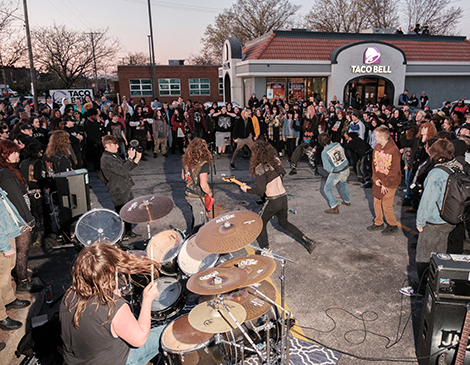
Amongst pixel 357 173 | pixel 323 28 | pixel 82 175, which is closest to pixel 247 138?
pixel 357 173

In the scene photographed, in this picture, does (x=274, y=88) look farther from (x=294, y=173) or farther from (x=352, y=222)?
(x=352, y=222)

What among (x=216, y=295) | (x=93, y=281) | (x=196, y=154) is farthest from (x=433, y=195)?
(x=93, y=281)

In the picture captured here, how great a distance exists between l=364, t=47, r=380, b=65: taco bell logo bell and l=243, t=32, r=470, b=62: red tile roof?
112 cm

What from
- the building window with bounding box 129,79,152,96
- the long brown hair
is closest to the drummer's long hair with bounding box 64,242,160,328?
the long brown hair

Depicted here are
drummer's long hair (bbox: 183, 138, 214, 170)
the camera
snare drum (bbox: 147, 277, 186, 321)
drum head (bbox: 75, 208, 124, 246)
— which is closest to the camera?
snare drum (bbox: 147, 277, 186, 321)

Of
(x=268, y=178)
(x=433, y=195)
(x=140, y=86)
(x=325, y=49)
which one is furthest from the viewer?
(x=140, y=86)

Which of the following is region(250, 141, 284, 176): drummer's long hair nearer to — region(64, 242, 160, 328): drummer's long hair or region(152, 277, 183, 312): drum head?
region(152, 277, 183, 312): drum head

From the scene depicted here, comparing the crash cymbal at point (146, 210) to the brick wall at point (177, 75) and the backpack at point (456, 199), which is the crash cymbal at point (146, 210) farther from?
the brick wall at point (177, 75)

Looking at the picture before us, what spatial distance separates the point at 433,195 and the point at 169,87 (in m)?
38.2

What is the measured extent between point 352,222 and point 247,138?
20.3 feet

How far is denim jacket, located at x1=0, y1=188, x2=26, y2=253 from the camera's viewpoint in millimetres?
4016

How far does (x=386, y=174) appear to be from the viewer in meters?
6.25

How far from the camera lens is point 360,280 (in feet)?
16.6

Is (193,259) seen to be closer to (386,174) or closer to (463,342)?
(463,342)
